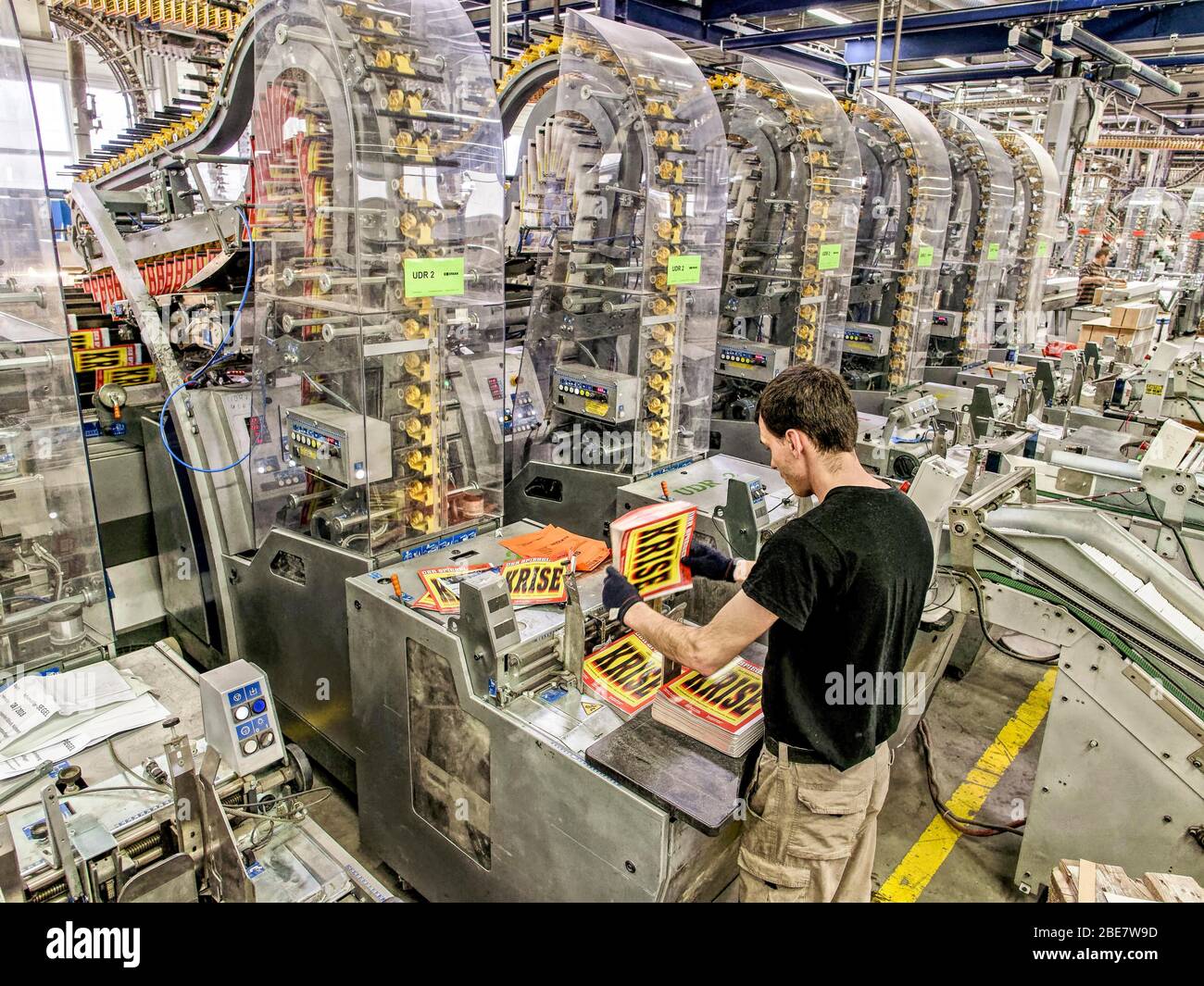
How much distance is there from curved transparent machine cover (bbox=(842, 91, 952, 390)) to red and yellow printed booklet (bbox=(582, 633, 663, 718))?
4674 millimetres

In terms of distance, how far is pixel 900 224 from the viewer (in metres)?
6.46

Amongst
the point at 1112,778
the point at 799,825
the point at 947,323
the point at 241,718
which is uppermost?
the point at 947,323

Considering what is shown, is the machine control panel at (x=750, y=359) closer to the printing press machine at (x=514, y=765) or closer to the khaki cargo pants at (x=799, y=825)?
the printing press machine at (x=514, y=765)

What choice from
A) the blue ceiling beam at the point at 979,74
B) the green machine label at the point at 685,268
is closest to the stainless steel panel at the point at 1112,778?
the green machine label at the point at 685,268

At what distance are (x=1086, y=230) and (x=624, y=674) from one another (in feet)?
45.5

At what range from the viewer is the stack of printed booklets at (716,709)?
7.05 feet

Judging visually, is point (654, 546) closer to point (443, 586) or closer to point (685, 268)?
point (443, 586)

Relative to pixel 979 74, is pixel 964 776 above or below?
below

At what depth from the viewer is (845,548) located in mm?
1794

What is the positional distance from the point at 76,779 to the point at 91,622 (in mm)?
972

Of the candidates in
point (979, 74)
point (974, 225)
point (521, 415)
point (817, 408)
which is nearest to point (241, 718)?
point (817, 408)

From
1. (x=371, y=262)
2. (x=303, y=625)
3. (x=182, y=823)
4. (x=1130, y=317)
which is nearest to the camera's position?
(x=182, y=823)

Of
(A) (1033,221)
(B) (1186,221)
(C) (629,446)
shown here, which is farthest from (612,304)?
(B) (1186,221)

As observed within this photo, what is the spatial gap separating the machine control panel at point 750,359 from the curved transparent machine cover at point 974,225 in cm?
341
